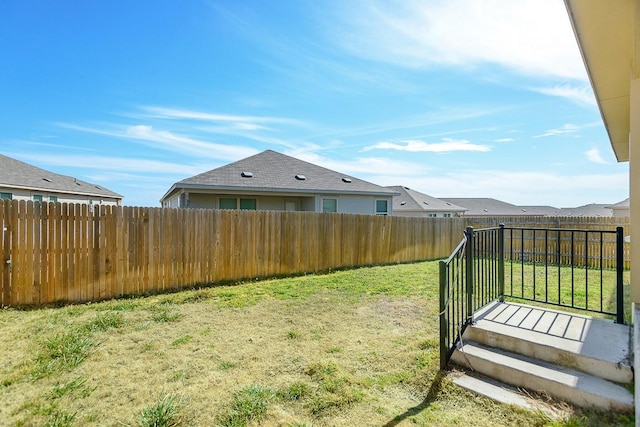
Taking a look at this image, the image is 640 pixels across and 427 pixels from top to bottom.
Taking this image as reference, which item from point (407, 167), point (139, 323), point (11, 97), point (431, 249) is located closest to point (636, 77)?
point (139, 323)

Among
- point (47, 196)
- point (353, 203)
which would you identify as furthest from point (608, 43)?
point (47, 196)

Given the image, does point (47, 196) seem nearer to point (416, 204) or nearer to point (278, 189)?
point (278, 189)

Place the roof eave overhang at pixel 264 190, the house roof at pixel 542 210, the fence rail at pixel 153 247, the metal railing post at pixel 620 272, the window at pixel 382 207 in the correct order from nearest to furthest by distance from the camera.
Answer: the metal railing post at pixel 620 272 → the fence rail at pixel 153 247 → the roof eave overhang at pixel 264 190 → the window at pixel 382 207 → the house roof at pixel 542 210

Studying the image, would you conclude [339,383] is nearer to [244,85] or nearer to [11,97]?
[244,85]

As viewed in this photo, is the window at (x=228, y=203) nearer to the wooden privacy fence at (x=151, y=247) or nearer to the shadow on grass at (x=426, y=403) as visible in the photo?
the wooden privacy fence at (x=151, y=247)

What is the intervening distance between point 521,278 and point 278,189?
8366mm

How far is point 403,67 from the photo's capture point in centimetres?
823

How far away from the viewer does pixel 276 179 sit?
1246 cm

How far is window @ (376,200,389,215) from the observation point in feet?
47.3

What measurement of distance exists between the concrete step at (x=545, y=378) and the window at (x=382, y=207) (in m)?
11.4

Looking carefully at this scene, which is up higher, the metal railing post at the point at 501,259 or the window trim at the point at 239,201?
the window trim at the point at 239,201

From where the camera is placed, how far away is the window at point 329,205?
13.2m

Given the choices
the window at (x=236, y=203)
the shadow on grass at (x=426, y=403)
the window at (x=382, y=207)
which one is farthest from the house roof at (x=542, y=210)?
the shadow on grass at (x=426, y=403)

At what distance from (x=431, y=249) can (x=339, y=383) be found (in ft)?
32.5
